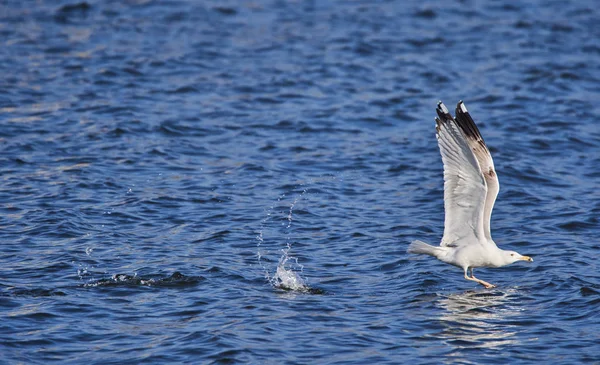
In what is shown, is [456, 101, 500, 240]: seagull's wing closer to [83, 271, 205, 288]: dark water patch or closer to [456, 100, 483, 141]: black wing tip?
[456, 100, 483, 141]: black wing tip

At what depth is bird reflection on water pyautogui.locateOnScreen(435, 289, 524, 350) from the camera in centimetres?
861

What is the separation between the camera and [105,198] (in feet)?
41.3

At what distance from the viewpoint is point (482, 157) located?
10.3 metres

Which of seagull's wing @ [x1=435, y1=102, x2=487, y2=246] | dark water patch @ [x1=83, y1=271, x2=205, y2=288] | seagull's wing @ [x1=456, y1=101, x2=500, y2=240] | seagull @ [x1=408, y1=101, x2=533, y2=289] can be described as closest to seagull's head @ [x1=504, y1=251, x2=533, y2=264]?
seagull @ [x1=408, y1=101, x2=533, y2=289]

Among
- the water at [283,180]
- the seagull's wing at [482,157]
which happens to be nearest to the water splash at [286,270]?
the water at [283,180]

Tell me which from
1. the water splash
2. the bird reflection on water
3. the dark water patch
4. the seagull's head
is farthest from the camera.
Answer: the seagull's head

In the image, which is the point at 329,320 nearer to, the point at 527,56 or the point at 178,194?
the point at 178,194

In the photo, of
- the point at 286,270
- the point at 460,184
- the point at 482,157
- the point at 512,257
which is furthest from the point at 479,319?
the point at 286,270

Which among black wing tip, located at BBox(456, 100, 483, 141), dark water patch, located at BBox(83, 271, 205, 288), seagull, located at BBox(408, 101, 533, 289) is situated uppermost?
black wing tip, located at BBox(456, 100, 483, 141)

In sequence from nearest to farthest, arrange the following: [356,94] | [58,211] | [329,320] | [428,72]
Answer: [329,320] → [58,211] → [356,94] → [428,72]

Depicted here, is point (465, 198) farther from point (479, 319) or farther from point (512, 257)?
point (479, 319)

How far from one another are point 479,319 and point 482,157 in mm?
1896

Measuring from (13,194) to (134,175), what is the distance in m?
1.73

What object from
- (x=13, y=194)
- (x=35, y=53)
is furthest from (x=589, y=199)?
(x=35, y=53)
